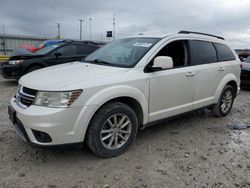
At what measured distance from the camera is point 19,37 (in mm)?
16703

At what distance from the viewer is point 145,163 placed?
3.11 m

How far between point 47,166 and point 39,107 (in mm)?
798

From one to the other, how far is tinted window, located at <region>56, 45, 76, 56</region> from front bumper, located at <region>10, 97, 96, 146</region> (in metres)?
5.91

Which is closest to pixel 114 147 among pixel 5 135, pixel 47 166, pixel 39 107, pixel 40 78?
pixel 47 166

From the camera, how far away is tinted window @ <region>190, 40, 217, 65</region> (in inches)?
165

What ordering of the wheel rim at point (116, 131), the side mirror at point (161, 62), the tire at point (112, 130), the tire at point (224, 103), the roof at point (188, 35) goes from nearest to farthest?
the tire at point (112, 130) → the wheel rim at point (116, 131) → the side mirror at point (161, 62) → the roof at point (188, 35) → the tire at point (224, 103)

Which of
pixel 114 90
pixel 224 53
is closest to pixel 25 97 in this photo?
pixel 114 90

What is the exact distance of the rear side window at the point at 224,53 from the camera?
4.80 m

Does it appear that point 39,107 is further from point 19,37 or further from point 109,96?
point 19,37

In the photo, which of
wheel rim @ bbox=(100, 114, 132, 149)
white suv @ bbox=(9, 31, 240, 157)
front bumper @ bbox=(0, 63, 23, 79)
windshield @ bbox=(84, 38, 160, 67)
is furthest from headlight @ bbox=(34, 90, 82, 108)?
front bumper @ bbox=(0, 63, 23, 79)

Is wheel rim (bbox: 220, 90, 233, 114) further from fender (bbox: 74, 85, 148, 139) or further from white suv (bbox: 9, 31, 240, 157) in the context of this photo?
fender (bbox: 74, 85, 148, 139)

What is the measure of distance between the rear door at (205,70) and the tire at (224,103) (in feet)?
1.15

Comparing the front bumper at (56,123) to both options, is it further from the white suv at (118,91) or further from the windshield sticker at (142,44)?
the windshield sticker at (142,44)

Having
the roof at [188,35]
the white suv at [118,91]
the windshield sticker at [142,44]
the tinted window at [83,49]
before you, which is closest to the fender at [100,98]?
the white suv at [118,91]
